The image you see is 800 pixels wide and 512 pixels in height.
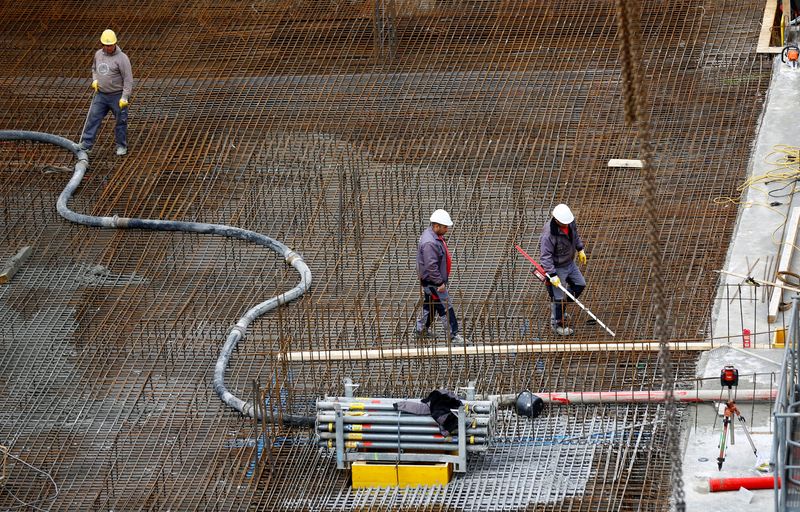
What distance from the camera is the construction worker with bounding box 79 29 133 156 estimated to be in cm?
1584

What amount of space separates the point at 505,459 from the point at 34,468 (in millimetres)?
3523

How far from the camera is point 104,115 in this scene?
1619 centimetres

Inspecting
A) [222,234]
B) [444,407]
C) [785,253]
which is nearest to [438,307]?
[444,407]

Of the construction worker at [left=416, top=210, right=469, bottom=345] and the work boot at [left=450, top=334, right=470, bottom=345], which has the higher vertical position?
the construction worker at [left=416, top=210, right=469, bottom=345]

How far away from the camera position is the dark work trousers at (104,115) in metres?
16.0

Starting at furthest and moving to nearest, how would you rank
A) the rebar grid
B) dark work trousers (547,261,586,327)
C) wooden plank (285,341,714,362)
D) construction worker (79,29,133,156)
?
construction worker (79,29,133,156) → dark work trousers (547,261,586,327) → wooden plank (285,341,714,362) → the rebar grid

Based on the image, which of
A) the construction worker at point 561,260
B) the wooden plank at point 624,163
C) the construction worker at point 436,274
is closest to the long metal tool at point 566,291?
the construction worker at point 561,260

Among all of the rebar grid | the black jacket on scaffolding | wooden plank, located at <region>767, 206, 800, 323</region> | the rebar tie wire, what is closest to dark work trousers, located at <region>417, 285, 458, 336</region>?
the rebar grid

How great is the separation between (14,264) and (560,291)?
5387 millimetres

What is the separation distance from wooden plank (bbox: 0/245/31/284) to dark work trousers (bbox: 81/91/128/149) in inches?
76.1

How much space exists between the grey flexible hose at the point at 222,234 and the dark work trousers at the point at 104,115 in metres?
0.22

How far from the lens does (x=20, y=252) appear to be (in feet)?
47.8

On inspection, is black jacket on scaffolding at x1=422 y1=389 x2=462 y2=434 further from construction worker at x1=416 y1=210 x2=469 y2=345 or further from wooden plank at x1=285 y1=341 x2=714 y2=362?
construction worker at x1=416 y1=210 x2=469 y2=345

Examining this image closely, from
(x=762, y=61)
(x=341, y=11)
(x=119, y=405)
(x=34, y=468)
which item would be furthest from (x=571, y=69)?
(x=34, y=468)
